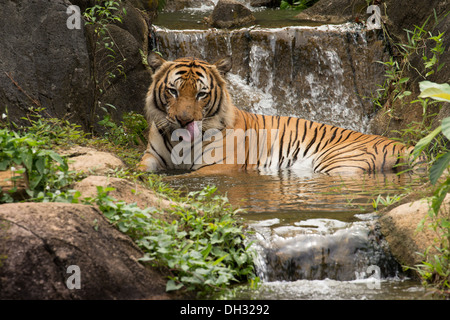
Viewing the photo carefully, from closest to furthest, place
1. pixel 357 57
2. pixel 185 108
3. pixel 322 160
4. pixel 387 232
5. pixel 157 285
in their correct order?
pixel 157 285, pixel 387 232, pixel 185 108, pixel 322 160, pixel 357 57

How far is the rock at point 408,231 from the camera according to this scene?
335cm

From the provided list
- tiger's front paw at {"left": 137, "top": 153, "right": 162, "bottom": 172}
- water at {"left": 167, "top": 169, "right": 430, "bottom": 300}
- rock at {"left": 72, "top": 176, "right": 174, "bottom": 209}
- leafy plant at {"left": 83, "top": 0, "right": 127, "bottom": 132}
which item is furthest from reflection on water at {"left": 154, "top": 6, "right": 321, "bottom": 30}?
rock at {"left": 72, "top": 176, "right": 174, "bottom": 209}

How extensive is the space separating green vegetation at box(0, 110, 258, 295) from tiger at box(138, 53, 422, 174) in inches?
88.8

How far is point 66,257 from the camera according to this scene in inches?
107

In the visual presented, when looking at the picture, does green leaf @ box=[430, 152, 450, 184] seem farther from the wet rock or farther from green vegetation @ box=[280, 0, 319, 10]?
green vegetation @ box=[280, 0, 319, 10]

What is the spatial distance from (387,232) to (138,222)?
1.69 m

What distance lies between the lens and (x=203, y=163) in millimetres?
6125

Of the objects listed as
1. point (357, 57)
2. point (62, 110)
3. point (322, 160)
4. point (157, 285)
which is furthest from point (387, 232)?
point (357, 57)

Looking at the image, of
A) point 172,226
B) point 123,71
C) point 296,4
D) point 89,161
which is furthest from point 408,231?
point 296,4

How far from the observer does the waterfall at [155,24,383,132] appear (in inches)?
342

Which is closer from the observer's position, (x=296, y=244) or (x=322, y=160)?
(x=296, y=244)

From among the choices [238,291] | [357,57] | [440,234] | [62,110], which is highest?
[357,57]
